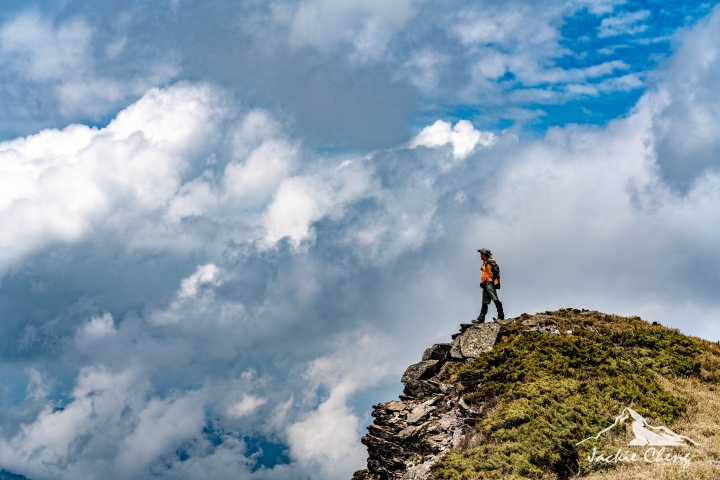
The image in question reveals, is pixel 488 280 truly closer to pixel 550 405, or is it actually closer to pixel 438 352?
pixel 438 352

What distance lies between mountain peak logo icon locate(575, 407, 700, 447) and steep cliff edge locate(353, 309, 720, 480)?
8cm

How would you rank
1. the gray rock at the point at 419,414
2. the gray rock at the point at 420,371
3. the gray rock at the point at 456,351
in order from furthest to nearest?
the gray rock at the point at 456,351 < the gray rock at the point at 420,371 < the gray rock at the point at 419,414

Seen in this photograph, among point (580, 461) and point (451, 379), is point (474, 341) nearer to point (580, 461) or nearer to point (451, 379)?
point (451, 379)

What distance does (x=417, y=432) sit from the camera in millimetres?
22281

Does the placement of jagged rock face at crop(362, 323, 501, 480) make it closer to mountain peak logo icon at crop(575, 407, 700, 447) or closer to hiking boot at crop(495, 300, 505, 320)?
hiking boot at crop(495, 300, 505, 320)

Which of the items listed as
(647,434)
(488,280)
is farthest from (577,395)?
(488,280)

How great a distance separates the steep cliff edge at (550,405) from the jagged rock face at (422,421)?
53 mm

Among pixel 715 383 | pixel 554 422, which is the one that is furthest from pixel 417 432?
pixel 715 383

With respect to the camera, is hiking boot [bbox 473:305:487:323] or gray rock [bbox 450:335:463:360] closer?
gray rock [bbox 450:335:463:360]

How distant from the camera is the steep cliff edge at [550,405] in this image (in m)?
16.9

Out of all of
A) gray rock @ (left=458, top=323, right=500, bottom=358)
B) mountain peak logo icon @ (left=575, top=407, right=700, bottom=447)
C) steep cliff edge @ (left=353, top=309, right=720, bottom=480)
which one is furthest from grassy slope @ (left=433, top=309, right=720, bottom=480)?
gray rock @ (left=458, top=323, right=500, bottom=358)

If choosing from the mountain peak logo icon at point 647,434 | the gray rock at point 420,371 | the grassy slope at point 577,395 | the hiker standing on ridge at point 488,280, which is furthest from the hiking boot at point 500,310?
the mountain peak logo icon at point 647,434

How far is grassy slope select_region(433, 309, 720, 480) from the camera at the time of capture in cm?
1697

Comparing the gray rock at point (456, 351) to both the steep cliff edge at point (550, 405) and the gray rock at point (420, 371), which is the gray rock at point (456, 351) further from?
the gray rock at point (420, 371)
